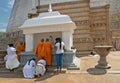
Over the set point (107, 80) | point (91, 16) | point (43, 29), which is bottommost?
point (107, 80)

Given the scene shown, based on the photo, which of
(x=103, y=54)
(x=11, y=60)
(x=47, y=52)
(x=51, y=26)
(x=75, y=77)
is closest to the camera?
(x=75, y=77)

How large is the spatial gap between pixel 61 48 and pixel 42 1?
66.9 feet

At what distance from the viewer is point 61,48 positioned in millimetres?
9281

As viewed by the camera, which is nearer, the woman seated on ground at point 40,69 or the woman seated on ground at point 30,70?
the woman seated on ground at point 40,69

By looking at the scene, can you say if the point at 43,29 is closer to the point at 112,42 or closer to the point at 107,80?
the point at 107,80

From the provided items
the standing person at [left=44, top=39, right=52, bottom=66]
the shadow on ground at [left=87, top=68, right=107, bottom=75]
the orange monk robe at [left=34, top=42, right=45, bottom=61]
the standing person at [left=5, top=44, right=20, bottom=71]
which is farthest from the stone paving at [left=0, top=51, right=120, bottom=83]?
the standing person at [left=5, top=44, right=20, bottom=71]

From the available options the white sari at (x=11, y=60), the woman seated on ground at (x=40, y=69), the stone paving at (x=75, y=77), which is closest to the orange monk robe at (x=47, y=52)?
the stone paving at (x=75, y=77)

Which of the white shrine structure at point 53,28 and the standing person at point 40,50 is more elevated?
the white shrine structure at point 53,28

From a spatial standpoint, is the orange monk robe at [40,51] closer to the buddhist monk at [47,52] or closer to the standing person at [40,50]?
the standing person at [40,50]

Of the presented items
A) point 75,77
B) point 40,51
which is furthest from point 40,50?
point 75,77

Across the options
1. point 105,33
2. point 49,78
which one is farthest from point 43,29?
point 105,33

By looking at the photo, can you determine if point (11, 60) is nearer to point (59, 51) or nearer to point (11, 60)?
point (11, 60)

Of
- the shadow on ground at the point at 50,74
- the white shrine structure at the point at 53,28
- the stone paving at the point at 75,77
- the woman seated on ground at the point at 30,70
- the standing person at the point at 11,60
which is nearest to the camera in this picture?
the stone paving at the point at 75,77

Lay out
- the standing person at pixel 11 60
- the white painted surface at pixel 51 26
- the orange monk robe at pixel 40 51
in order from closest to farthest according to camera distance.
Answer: the orange monk robe at pixel 40 51, the white painted surface at pixel 51 26, the standing person at pixel 11 60
